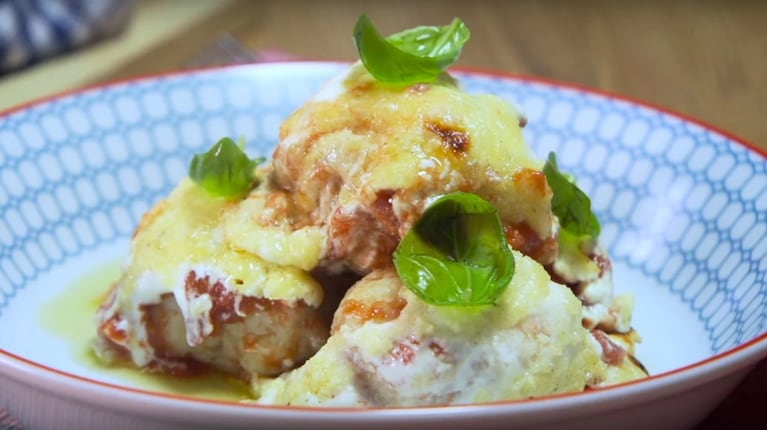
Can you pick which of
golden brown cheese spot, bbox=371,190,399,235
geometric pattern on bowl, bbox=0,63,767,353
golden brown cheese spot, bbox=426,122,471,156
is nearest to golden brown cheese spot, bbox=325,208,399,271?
golden brown cheese spot, bbox=371,190,399,235

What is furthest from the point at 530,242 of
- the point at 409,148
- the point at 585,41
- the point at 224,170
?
the point at 585,41

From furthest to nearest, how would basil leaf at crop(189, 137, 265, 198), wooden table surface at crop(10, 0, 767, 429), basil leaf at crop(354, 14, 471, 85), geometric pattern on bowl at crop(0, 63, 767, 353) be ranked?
wooden table surface at crop(10, 0, 767, 429) → geometric pattern on bowl at crop(0, 63, 767, 353) → basil leaf at crop(189, 137, 265, 198) → basil leaf at crop(354, 14, 471, 85)

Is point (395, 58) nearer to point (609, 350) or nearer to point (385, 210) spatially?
point (385, 210)

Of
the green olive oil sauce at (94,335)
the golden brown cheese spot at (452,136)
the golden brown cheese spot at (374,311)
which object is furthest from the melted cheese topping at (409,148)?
the green olive oil sauce at (94,335)

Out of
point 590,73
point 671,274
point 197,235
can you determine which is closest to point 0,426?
point 197,235

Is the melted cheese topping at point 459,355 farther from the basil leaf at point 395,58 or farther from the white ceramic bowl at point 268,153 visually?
the basil leaf at point 395,58

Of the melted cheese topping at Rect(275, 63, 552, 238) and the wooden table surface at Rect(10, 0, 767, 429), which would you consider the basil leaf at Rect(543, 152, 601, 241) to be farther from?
the wooden table surface at Rect(10, 0, 767, 429)
